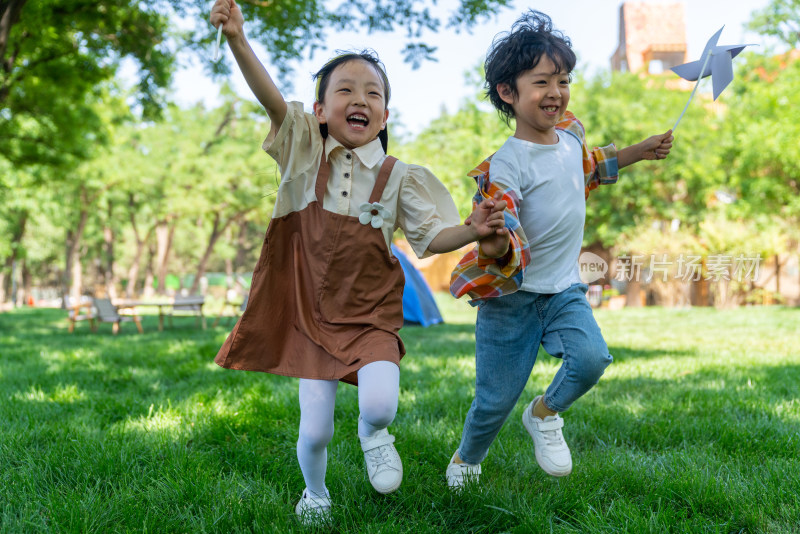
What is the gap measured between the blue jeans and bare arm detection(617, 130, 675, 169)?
0.68 meters

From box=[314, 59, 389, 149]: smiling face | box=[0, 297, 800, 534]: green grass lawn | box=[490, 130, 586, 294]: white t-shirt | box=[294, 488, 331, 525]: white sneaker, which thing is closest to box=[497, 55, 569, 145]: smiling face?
box=[490, 130, 586, 294]: white t-shirt

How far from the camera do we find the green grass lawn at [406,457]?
8.02ft

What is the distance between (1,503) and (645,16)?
108ft

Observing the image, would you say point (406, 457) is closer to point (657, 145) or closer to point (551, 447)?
point (551, 447)

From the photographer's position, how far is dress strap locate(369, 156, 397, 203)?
8.32 ft

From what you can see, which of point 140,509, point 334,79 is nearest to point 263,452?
point 140,509

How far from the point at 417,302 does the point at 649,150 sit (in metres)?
10.6

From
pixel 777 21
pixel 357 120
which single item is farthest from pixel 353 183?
pixel 777 21

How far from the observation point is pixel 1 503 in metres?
2.62

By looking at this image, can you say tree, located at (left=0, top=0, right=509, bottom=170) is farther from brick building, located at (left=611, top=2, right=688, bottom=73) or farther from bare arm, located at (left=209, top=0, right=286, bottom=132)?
brick building, located at (left=611, top=2, right=688, bottom=73)

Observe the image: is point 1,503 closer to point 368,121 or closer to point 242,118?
point 368,121

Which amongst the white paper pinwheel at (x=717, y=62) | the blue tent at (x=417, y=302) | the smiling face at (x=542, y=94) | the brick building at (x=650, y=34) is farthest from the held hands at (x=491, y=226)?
the brick building at (x=650, y=34)

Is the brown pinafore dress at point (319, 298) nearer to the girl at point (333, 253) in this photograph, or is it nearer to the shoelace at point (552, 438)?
the girl at point (333, 253)

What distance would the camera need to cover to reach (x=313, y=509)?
248 centimetres
